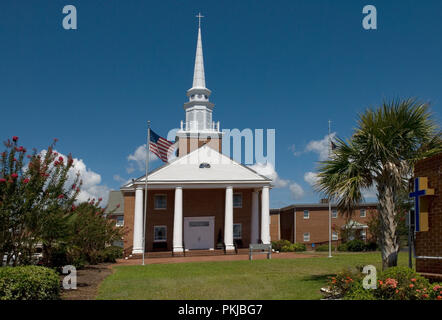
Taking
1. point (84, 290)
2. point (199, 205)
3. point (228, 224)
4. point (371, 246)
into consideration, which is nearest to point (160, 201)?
point (199, 205)

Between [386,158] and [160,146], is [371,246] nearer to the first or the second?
[160,146]

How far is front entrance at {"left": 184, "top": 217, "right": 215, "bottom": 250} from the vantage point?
37.4 meters

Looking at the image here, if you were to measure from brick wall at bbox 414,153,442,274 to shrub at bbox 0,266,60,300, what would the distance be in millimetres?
9460

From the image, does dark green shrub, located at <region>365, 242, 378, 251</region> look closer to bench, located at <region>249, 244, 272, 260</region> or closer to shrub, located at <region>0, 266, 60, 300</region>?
bench, located at <region>249, 244, 272, 260</region>

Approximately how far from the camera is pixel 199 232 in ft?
124

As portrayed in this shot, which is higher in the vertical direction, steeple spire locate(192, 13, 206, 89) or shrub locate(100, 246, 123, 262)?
steeple spire locate(192, 13, 206, 89)

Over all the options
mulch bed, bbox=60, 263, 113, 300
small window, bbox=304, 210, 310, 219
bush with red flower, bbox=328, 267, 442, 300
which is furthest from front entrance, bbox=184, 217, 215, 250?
bush with red flower, bbox=328, 267, 442, 300

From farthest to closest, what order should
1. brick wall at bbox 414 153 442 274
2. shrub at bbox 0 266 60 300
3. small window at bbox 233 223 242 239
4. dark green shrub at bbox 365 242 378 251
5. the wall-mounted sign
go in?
small window at bbox 233 223 242 239 < dark green shrub at bbox 365 242 378 251 < the wall-mounted sign < brick wall at bbox 414 153 442 274 < shrub at bbox 0 266 60 300

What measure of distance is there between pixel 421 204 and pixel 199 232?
28.3 m

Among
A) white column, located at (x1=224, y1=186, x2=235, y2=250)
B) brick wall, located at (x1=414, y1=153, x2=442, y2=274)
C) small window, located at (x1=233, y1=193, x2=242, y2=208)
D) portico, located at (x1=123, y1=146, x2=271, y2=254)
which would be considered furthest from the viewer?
small window, located at (x1=233, y1=193, x2=242, y2=208)

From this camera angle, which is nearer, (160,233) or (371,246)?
(371,246)

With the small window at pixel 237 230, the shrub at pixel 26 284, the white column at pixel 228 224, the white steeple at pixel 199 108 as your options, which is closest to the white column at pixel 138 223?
the white column at pixel 228 224

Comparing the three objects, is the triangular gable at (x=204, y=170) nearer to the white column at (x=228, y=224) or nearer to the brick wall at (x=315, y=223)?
the white column at (x=228, y=224)
